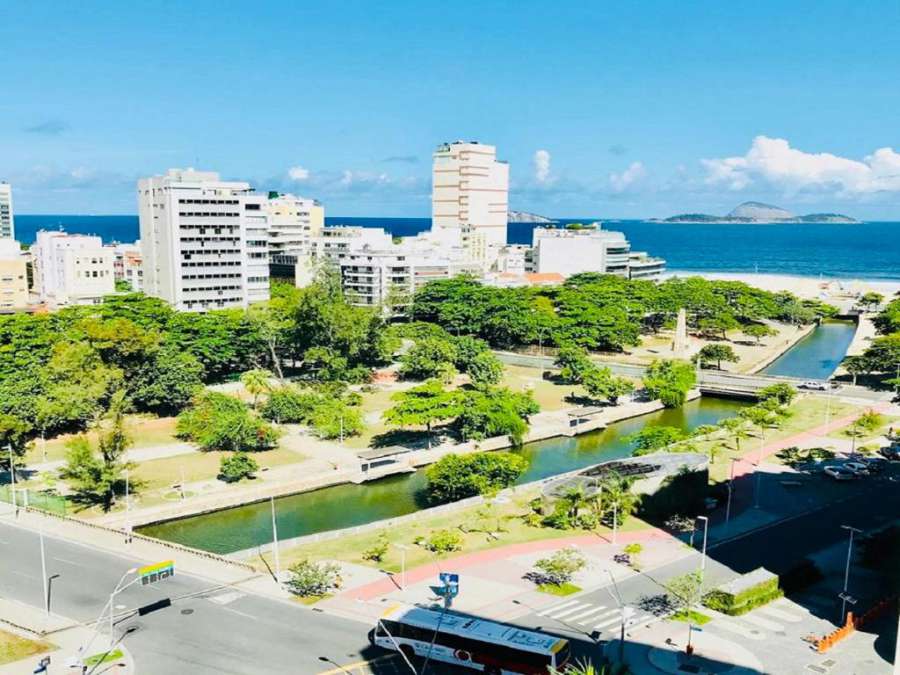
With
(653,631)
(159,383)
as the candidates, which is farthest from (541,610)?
(159,383)

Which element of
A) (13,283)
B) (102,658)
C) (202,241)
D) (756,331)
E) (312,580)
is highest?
(202,241)

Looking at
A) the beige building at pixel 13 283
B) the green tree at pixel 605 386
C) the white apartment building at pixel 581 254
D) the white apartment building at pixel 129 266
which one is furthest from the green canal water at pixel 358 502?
the white apartment building at pixel 129 266

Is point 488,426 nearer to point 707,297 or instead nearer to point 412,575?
point 412,575

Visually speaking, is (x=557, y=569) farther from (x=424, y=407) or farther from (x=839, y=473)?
(x=839, y=473)

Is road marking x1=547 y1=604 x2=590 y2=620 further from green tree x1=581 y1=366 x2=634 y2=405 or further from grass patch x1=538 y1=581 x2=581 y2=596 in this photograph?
green tree x1=581 y1=366 x2=634 y2=405

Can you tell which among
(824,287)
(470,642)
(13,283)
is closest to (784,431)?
(470,642)

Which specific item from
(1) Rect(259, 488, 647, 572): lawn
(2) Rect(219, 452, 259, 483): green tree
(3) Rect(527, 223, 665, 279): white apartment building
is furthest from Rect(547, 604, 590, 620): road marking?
(3) Rect(527, 223, 665, 279): white apartment building
